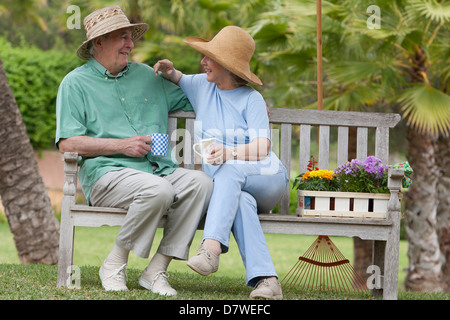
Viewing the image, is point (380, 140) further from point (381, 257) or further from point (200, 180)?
point (200, 180)

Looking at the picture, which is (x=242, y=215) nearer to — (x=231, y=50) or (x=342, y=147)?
(x=231, y=50)

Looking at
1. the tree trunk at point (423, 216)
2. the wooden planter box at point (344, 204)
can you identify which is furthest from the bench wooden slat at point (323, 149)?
the tree trunk at point (423, 216)

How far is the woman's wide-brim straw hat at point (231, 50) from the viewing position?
3.82 metres

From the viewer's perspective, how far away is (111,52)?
13.1 ft

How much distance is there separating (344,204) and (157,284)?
1172 millimetres

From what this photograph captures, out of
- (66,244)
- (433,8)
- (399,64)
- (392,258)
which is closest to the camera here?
(66,244)

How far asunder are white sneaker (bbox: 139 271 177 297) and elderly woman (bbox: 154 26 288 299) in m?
0.33

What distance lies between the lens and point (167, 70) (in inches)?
162

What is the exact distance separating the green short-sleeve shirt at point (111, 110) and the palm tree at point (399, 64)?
3655 millimetres

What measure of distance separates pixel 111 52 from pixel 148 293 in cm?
145

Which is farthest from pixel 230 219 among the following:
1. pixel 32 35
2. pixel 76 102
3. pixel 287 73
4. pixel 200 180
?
pixel 32 35

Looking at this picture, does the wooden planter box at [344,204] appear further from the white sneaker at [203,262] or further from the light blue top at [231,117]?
the white sneaker at [203,262]

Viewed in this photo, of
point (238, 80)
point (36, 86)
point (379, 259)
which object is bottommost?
point (379, 259)

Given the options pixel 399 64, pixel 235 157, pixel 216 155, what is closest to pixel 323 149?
pixel 235 157
